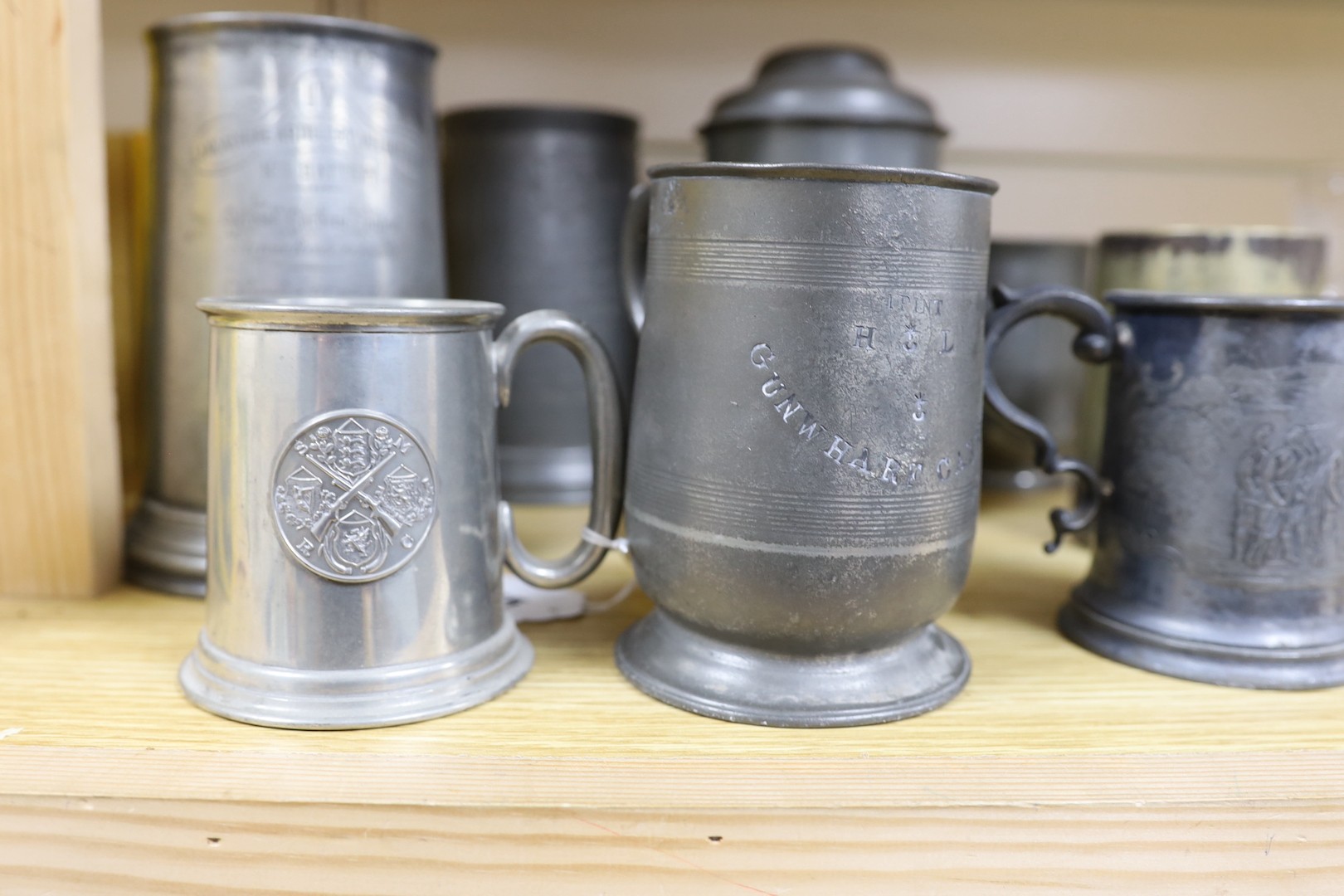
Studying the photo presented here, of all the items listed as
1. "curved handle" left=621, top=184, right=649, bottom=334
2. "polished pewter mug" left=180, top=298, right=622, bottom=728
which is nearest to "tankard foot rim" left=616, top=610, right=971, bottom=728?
"polished pewter mug" left=180, top=298, right=622, bottom=728

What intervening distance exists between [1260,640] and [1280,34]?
849mm

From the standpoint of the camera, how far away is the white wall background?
3.94 ft

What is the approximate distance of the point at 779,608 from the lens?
639mm

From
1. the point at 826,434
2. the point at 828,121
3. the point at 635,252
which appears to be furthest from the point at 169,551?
the point at 828,121

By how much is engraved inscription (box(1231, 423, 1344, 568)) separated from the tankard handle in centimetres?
10

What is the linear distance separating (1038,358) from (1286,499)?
424 millimetres

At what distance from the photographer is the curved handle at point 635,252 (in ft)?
2.47

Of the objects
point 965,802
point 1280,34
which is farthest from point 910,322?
point 1280,34

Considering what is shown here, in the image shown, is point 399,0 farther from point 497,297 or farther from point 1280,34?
point 1280,34

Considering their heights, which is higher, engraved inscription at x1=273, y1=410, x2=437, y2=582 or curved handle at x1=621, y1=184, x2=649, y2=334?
curved handle at x1=621, y1=184, x2=649, y2=334

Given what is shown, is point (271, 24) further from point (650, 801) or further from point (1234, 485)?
point (1234, 485)

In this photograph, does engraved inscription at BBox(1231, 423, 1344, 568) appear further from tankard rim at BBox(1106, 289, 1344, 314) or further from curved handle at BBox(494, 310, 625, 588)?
curved handle at BBox(494, 310, 625, 588)

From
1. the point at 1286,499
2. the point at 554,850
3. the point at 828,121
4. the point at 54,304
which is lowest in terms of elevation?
the point at 554,850

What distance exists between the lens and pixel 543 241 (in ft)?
3.36
